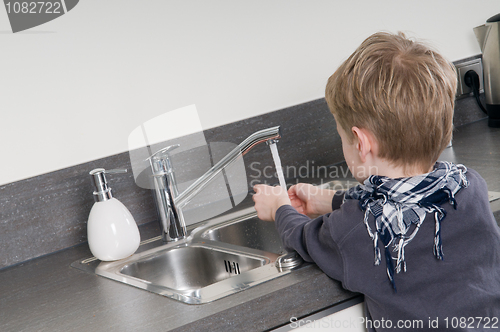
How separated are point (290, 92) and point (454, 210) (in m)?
0.88

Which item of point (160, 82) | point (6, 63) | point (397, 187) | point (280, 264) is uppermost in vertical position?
point (6, 63)

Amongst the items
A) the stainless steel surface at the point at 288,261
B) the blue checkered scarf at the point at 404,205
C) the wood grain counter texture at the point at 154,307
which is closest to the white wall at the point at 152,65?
the wood grain counter texture at the point at 154,307

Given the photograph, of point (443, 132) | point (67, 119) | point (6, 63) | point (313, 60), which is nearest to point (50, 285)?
point (67, 119)

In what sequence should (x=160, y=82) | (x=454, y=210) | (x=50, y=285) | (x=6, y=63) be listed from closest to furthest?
(x=454, y=210)
(x=50, y=285)
(x=6, y=63)
(x=160, y=82)

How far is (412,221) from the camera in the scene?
77 centimetres

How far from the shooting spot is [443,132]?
2.70ft

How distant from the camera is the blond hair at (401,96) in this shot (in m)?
0.79

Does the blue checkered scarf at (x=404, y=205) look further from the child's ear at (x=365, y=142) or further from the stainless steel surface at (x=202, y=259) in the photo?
the stainless steel surface at (x=202, y=259)

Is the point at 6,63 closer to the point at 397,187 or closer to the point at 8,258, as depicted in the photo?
the point at 8,258

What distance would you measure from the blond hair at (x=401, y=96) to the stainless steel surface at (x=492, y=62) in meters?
1.04

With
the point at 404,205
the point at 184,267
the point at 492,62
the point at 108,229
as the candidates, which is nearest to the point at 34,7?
the point at 108,229

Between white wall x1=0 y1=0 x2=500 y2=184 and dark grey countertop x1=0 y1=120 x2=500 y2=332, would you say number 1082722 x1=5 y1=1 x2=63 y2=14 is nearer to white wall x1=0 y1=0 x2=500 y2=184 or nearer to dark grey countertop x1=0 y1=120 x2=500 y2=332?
white wall x1=0 y1=0 x2=500 y2=184

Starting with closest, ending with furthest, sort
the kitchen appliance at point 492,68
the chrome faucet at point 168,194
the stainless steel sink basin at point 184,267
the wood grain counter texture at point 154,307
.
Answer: the wood grain counter texture at point 154,307 < the stainless steel sink basin at point 184,267 < the chrome faucet at point 168,194 < the kitchen appliance at point 492,68

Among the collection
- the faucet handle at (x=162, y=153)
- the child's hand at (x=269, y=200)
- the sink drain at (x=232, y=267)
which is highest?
the faucet handle at (x=162, y=153)
